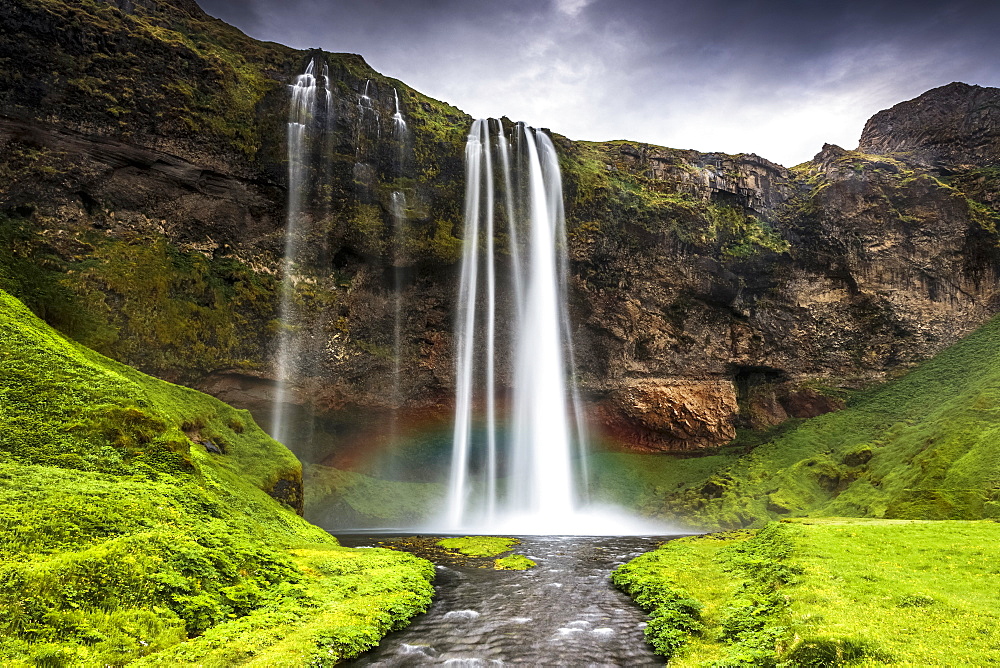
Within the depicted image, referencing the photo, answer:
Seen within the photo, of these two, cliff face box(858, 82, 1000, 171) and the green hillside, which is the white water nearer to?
the green hillside

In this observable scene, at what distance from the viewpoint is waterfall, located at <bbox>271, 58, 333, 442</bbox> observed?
37688mm

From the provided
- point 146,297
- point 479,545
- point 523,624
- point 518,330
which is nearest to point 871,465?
point 518,330

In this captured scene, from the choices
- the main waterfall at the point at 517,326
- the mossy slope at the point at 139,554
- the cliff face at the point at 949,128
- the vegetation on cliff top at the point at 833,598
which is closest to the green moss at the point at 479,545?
the mossy slope at the point at 139,554

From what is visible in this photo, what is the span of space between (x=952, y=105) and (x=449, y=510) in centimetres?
6917

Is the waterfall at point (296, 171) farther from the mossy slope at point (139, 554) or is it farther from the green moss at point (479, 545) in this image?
the green moss at point (479, 545)

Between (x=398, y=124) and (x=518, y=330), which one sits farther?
(x=518, y=330)

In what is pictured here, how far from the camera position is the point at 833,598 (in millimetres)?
10523

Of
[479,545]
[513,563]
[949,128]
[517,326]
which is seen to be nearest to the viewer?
[513,563]

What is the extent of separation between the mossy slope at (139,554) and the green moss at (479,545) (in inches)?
180

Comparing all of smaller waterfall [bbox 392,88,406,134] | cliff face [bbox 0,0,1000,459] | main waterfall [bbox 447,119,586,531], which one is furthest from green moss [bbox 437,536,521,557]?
smaller waterfall [bbox 392,88,406,134]

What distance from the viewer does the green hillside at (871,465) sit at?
25.5 m

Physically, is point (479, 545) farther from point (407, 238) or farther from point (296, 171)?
point (296, 171)

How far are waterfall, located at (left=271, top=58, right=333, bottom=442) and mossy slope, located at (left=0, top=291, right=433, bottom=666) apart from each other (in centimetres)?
1926

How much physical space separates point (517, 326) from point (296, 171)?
2174 cm
